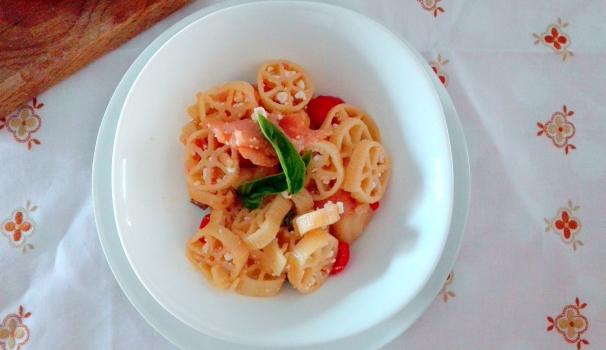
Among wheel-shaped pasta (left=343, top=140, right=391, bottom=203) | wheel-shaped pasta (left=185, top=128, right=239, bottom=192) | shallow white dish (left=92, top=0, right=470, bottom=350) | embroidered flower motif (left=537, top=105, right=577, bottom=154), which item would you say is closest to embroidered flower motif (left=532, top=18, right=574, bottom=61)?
embroidered flower motif (left=537, top=105, right=577, bottom=154)

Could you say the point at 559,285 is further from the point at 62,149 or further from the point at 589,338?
the point at 62,149

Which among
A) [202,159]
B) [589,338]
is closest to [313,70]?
[202,159]

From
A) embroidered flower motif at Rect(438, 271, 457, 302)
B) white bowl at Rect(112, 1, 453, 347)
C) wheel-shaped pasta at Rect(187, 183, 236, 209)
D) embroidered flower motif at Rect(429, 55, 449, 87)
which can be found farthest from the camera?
embroidered flower motif at Rect(429, 55, 449, 87)

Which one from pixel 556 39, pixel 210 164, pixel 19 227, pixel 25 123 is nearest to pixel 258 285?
pixel 210 164

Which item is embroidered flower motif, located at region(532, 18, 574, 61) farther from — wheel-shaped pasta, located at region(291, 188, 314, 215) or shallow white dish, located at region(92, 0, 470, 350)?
wheel-shaped pasta, located at region(291, 188, 314, 215)

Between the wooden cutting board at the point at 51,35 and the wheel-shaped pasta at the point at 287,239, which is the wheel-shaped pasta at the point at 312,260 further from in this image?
the wooden cutting board at the point at 51,35

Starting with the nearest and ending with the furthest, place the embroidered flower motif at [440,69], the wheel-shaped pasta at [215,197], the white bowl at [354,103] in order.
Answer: the white bowl at [354,103], the wheel-shaped pasta at [215,197], the embroidered flower motif at [440,69]

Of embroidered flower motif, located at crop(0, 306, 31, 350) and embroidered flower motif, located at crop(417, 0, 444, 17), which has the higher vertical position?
embroidered flower motif, located at crop(417, 0, 444, 17)

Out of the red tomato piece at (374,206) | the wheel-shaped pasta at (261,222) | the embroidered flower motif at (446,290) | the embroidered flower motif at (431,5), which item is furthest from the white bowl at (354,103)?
the embroidered flower motif at (431,5)
